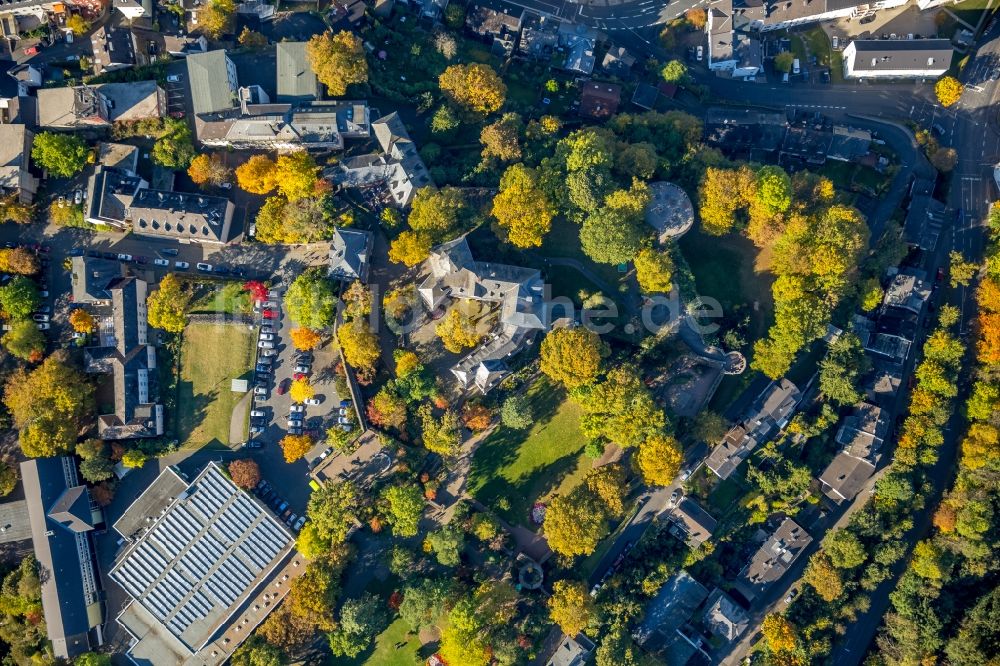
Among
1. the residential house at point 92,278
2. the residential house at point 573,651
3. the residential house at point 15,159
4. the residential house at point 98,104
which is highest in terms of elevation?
the residential house at point 98,104

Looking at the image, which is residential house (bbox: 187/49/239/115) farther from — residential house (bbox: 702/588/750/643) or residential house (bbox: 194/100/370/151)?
residential house (bbox: 702/588/750/643)

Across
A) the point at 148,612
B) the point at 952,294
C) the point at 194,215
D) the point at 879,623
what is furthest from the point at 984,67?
the point at 148,612

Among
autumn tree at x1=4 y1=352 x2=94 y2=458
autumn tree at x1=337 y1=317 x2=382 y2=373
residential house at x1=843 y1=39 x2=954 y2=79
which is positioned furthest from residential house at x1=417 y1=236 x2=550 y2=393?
residential house at x1=843 y1=39 x2=954 y2=79

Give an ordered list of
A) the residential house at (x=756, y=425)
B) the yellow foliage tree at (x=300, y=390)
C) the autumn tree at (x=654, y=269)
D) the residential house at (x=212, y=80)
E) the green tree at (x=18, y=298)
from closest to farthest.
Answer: the green tree at (x=18, y=298), the autumn tree at (x=654, y=269), the yellow foliage tree at (x=300, y=390), the residential house at (x=212, y=80), the residential house at (x=756, y=425)

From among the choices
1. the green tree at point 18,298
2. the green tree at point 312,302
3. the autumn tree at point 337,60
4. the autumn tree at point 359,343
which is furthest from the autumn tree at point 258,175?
the green tree at point 18,298

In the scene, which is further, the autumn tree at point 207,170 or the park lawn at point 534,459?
the park lawn at point 534,459

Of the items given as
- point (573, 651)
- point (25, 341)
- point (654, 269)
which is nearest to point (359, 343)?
point (654, 269)

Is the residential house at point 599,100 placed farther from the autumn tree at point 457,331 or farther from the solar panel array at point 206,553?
the solar panel array at point 206,553
